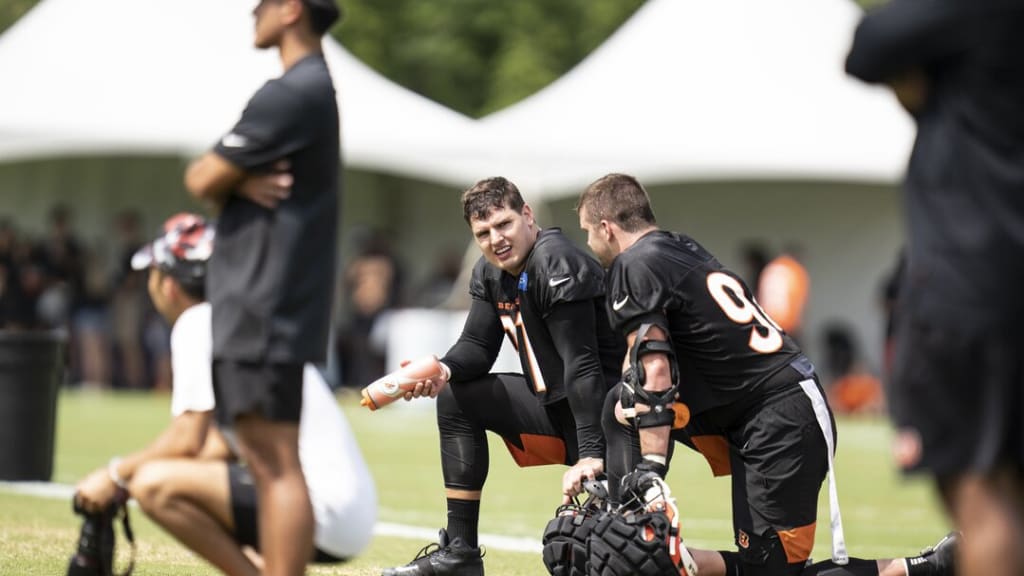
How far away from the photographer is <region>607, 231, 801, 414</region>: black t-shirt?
5.78m

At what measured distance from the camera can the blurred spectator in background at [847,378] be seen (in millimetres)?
21078

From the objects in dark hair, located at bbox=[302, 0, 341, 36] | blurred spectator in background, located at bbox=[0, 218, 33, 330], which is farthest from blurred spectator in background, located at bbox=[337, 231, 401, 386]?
dark hair, located at bbox=[302, 0, 341, 36]

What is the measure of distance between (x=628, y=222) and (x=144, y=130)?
15491 mm

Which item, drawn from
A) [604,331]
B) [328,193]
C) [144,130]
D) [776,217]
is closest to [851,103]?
[776,217]

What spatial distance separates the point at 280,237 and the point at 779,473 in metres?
2.22

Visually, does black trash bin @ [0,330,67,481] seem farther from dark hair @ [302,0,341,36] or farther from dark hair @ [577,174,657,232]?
dark hair @ [302,0,341,36]

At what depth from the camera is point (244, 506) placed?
487cm

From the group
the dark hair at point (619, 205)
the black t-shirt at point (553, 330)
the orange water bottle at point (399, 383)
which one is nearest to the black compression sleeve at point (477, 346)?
the black t-shirt at point (553, 330)

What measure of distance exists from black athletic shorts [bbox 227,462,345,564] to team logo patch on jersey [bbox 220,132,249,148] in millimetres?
1006

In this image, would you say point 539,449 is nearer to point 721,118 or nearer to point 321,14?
point 321,14

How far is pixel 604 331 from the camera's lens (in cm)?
663

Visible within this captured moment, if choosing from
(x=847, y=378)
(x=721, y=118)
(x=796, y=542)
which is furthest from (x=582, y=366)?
(x=847, y=378)

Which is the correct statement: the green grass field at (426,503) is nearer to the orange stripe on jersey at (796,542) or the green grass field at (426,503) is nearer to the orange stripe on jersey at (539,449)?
the orange stripe on jersey at (539,449)

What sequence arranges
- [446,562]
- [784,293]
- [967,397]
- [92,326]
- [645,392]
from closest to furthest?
[967,397] → [645,392] → [446,562] → [784,293] → [92,326]
